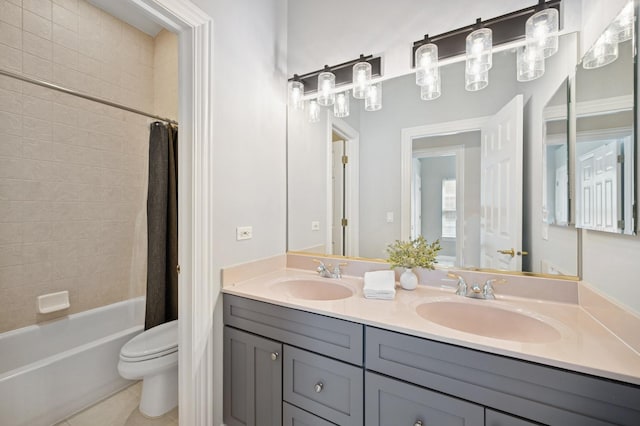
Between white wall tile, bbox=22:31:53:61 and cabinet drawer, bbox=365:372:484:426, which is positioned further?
white wall tile, bbox=22:31:53:61

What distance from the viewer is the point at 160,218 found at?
1951 mm

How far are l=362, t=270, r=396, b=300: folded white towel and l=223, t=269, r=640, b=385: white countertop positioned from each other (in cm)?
3

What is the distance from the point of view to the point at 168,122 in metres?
2.02

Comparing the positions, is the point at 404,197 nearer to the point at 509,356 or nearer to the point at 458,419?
the point at 509,356

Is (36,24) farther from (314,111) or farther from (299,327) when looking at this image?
(299,327)

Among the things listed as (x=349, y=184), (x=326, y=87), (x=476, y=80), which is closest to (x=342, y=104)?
(x=326, y=87)

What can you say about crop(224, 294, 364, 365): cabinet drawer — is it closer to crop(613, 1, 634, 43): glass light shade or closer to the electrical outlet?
the electrical outlet

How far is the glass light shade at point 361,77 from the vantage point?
157cm

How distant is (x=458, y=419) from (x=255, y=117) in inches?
65.8

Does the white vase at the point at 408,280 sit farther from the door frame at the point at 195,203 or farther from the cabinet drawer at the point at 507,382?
the door frame at the point at 195,203

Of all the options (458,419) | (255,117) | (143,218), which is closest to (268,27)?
(255,117)

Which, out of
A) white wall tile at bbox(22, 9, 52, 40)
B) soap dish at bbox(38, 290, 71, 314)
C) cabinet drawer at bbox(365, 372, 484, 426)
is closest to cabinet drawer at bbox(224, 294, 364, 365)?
cabinet drawer at bbox(365, 372, 484, 426)

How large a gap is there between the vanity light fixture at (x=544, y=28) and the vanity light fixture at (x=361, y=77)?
0.76m

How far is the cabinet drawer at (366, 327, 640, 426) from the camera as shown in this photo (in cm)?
67
